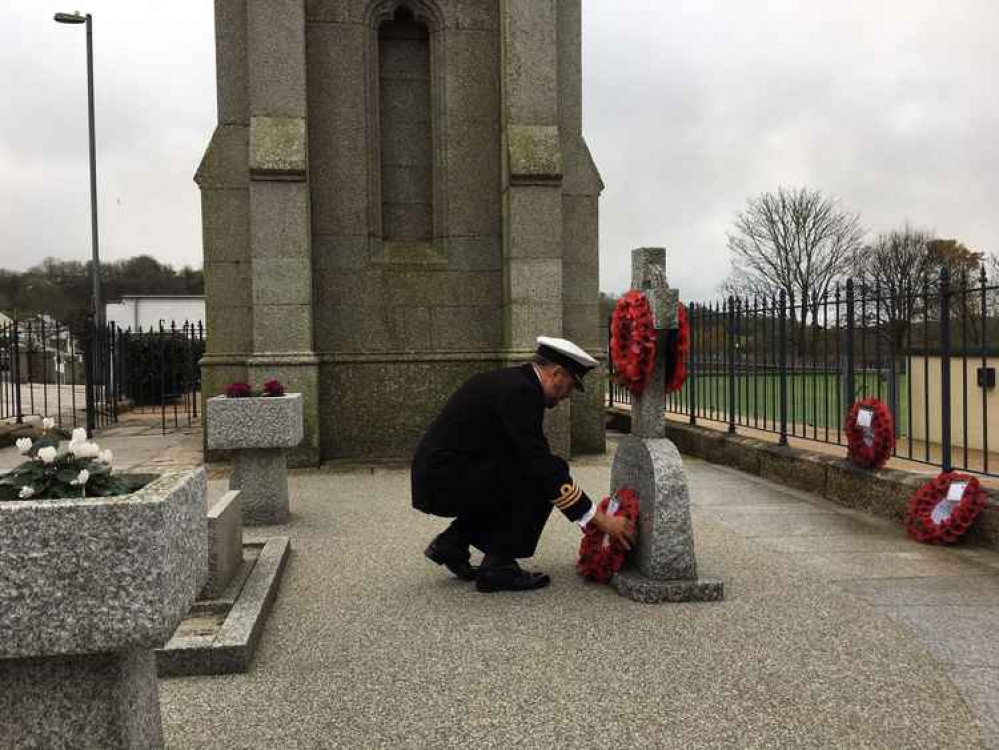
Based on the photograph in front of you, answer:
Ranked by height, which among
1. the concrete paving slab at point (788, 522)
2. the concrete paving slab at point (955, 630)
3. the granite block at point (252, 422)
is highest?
the granite block at point (252, 422)

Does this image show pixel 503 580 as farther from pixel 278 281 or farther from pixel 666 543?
pixel 278 281

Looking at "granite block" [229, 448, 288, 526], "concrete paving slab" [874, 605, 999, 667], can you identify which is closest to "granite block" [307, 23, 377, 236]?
"granite block" [229, 448, 288, 526]

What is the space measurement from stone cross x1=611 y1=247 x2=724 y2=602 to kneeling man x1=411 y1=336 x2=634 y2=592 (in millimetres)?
187

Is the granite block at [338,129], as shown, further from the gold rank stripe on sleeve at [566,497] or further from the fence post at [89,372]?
the gold rank stripe on sleeve at [566,497]

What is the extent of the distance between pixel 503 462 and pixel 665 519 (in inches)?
39.1

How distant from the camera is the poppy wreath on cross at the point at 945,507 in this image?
20.1 feet

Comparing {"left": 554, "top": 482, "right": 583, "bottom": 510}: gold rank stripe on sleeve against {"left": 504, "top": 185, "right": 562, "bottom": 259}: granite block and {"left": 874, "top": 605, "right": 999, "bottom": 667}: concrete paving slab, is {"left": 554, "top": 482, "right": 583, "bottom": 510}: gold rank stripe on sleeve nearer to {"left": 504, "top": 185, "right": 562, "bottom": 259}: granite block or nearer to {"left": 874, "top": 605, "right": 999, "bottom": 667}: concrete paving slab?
{"left": 874, "top": 605, "right": 999, "bottom": 667}: concrete paving slab

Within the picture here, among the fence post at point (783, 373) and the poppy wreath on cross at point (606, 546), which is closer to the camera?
the poppy wreath on cross at point (606, 546)

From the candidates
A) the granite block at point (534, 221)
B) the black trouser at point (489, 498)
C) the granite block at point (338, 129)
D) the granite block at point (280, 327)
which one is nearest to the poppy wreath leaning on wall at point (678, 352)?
the black trouser at point (489, 498)

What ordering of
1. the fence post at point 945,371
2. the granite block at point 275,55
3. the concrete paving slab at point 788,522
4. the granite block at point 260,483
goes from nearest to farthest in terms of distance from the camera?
1. the fence post at point 945,371
2. the concrete paving slab at point 788,522
3. the granite block at point 260,483
4. the granite block at point 275,55

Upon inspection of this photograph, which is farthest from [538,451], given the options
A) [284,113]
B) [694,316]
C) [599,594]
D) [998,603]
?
[694,316]

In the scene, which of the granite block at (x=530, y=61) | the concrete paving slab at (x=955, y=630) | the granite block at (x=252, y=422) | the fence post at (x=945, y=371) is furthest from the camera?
the granite block at (x=530, y=61)

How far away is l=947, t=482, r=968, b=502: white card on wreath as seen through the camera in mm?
6211

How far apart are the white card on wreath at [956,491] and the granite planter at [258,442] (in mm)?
5111
